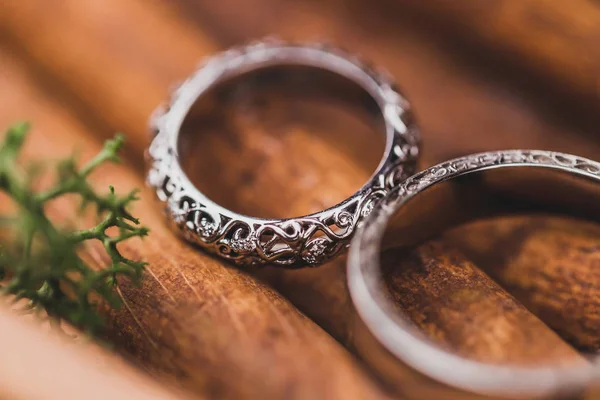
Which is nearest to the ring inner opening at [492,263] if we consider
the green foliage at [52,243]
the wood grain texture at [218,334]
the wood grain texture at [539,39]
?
the wood grain texture at [218,334]

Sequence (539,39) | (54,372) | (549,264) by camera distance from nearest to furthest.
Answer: (54,372) < (549,264) < (539,39)

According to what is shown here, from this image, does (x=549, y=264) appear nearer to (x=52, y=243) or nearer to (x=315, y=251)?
(x=315, y=251)

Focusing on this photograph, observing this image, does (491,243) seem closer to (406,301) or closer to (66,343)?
(406,301)

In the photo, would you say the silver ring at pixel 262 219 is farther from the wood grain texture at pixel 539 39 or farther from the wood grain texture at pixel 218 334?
the wood grain texture at pixel 539 39

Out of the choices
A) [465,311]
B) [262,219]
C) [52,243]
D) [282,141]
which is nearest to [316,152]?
[282,141]

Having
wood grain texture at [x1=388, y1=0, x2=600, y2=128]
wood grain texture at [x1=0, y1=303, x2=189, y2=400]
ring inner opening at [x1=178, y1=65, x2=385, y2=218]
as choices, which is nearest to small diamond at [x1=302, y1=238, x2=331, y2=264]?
ring inner opening at [x1=178, y1=65, x2=385, y2=218]

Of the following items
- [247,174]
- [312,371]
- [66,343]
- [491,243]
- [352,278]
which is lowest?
[66,343]

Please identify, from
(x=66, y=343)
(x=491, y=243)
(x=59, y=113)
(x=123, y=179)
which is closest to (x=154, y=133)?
(x=123, y=179)
